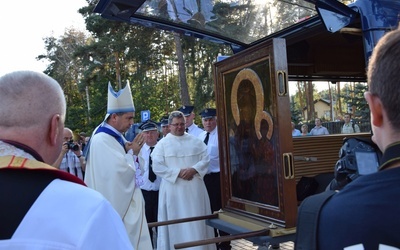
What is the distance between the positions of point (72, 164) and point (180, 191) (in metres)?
2.07

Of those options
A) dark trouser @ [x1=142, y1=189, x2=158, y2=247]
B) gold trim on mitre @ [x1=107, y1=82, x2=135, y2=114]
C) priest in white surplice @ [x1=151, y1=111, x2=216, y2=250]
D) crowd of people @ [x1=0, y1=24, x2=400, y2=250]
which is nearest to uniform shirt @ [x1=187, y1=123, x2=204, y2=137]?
dark trouser @ [x1=142, y1=189, x2=158, y2=247]

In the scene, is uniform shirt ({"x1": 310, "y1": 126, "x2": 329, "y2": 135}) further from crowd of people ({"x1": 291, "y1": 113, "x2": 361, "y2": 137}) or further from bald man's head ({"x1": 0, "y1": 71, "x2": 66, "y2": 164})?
bald man's head ({"x1": 0, "y1": 71, "x2": 66, "y2": 164})

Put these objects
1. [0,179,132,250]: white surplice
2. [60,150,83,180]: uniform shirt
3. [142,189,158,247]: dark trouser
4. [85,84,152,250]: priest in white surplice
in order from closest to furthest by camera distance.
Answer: [0,179,132,250]: white surplice < [85,84,152,250]: priest in white surplice < [60,150,83,180]: uniform shirt < [142,189,158,247]: dark trouser

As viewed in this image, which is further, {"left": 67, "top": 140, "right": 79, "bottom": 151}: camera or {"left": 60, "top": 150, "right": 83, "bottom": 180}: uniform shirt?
{"left": 60, "top": 150, "right": 83, "bottom": 180}: uniform shirt

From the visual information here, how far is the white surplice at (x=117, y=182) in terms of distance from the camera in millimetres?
4195

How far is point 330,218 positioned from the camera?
3.67ft

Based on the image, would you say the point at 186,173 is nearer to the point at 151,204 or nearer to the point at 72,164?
the point at 151,204

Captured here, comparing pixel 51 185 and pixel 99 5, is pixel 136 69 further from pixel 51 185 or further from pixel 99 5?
pixel 51 185

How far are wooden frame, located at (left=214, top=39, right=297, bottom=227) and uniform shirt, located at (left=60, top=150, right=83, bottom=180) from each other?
3.10 meters

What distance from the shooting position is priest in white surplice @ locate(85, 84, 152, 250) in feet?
13.8

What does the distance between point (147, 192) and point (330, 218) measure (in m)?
5.74

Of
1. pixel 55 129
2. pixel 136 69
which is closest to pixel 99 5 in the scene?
pixel 55 129

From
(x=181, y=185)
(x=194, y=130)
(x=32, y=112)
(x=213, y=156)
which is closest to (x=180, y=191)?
(x=181, y=185)

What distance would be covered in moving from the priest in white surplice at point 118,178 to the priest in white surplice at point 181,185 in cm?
118
